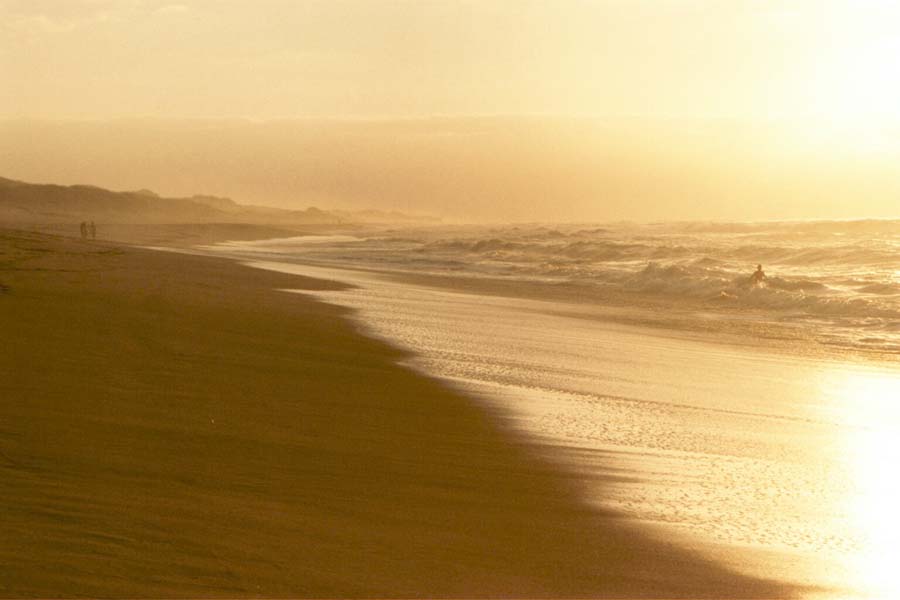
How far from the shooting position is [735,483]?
20.9 feet

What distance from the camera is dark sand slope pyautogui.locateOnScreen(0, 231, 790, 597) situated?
3.97 m

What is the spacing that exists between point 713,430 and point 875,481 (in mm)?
1624

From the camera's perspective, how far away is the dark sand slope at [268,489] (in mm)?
3967

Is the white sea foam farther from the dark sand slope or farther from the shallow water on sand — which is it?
the dark sand slope

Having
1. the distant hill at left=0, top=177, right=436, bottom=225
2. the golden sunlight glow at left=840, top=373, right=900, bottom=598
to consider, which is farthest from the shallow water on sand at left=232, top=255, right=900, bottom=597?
the distant hill at left=0, top=177, right=436, bottom=225

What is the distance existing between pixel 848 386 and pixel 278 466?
702cm

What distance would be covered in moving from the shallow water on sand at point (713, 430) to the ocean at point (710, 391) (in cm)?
2

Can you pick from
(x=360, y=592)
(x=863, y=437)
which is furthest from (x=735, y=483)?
(x=360, y=592)

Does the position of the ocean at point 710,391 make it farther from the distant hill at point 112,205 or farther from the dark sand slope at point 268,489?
the distant hill at point 112,205

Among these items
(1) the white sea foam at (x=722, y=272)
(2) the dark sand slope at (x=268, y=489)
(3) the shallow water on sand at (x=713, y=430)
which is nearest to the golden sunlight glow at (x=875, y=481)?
(3) the shallow water on sand at (x=713, y=430)

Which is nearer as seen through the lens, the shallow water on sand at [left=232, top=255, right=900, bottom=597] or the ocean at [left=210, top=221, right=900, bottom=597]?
the shallow water on sand at [left=232, top=255, right=900, bottom=597]

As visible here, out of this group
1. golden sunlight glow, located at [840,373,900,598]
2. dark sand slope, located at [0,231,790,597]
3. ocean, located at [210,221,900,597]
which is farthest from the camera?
ocean, located at [210,221,900,597]

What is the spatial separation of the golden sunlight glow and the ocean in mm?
17

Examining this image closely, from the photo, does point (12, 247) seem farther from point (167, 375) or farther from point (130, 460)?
point (130, 460)
